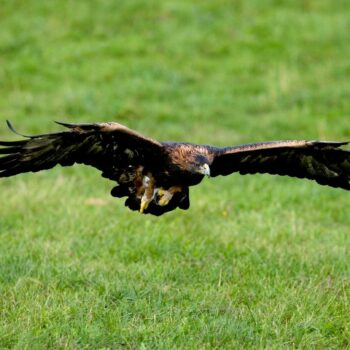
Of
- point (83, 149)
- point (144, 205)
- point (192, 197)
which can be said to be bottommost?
point (144, 205)

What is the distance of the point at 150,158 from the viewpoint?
590 cm

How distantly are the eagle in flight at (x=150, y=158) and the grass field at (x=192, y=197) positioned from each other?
68 centimetres

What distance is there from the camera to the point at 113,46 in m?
14.7

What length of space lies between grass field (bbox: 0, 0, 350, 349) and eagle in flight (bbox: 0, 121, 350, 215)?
68cm

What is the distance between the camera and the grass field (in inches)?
213

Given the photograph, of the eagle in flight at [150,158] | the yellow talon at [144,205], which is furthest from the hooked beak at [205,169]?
the yellow talon at [144,205]

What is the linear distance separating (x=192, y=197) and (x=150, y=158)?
9.76 feet

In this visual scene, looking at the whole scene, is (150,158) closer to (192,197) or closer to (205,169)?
(205,169)

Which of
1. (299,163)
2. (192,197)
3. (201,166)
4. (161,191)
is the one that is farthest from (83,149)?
(192,197)

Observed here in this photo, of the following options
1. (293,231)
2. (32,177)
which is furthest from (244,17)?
(293,231)

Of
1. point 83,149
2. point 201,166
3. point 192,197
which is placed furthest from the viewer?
point 192,197

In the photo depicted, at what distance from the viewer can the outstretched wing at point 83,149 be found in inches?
213

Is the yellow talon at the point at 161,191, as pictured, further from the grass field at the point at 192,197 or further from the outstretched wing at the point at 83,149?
the grass field at the point at 192,197

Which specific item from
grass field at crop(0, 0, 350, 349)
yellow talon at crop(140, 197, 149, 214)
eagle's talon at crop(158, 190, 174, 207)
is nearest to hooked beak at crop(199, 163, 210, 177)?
eagle's talon at crop(158, 190, 174, 207)
